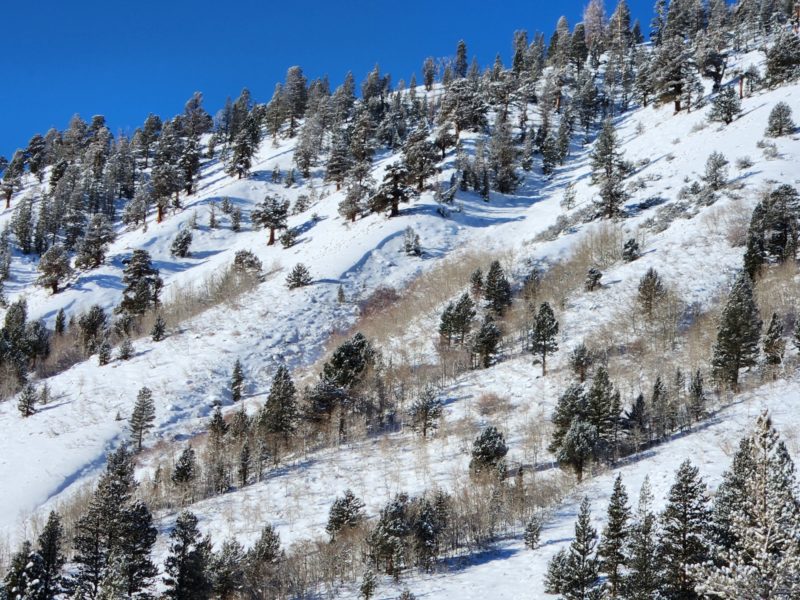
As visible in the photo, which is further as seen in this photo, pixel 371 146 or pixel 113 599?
pixel 371 146

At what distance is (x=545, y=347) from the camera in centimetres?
3856

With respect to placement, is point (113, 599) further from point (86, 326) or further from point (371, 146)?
point (371, 146)

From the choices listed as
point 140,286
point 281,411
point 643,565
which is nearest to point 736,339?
point 643,565

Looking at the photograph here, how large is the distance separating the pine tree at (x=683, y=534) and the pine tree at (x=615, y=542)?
1.15m

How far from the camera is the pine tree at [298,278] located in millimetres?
56719

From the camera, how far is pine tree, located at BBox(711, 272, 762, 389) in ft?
107

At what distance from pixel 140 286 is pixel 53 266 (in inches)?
564

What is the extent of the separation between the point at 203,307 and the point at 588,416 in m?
38.9

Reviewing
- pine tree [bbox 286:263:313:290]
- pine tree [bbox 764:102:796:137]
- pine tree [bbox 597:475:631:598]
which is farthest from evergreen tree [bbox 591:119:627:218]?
pine tree [bbox 597:475:631:598]

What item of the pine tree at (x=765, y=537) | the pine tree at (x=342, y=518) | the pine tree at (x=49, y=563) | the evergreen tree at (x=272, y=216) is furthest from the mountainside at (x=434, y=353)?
the pine tree at (x=765, y=537)

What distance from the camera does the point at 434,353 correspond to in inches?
1794

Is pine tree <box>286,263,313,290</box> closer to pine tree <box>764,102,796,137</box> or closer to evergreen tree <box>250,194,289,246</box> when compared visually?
evergreen tree <box>250,194,289,246</box>

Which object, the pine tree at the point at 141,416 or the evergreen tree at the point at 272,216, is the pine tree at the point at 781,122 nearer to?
the evergreen tree at the point at 272,216

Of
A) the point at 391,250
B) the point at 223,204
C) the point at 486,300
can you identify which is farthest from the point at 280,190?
the point at 486,300
